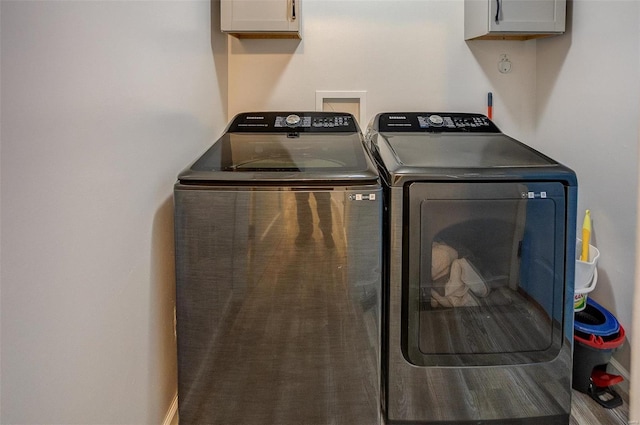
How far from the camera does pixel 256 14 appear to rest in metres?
1.93

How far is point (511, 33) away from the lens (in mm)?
1954

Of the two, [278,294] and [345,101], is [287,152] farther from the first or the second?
[345,101]

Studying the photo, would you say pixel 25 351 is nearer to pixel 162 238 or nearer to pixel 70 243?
pixel 70 243

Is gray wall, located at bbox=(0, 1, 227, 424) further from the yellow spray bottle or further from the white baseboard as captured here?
the yellow spray bottle

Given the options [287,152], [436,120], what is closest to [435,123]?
[436,120]

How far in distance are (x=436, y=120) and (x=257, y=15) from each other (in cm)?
103

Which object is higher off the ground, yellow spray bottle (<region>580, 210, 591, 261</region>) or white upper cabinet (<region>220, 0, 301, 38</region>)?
white upper cabinet (<region>220, 0, 301, 38</region>)

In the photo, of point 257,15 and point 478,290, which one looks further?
point 257,15

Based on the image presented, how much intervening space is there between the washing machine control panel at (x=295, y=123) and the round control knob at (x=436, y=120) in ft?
1.29

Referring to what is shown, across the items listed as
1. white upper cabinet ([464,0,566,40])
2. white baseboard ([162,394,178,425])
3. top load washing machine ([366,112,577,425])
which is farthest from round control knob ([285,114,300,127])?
white baseboard ([162,394,178,425])

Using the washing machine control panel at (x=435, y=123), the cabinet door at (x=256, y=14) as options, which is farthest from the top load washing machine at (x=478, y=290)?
the cabinet door at (x=256, y=14)

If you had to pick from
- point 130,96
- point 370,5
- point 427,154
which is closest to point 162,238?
point 130,96

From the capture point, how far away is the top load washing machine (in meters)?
1.36

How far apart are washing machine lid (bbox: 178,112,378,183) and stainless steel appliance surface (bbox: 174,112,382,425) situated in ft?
0.03
